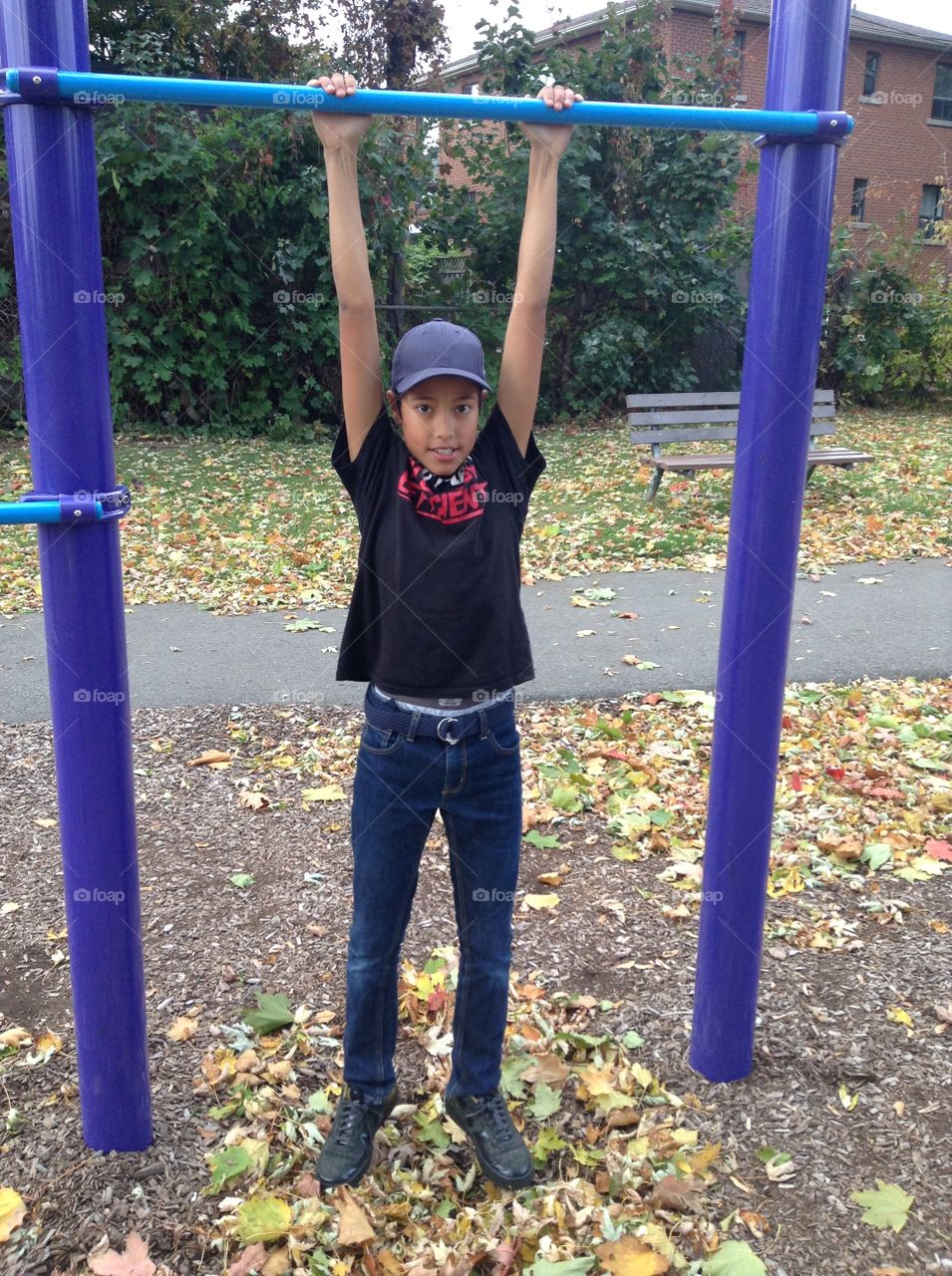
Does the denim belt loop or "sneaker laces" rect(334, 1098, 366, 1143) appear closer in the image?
the denim belt loop

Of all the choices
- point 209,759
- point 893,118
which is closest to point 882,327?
point 893,118

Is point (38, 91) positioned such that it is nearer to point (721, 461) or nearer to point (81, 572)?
point (81, 572)

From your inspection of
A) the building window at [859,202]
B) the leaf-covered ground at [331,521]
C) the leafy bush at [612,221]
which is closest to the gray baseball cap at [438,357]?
the leaf-covered ground at [331,521]

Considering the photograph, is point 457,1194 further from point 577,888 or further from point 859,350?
point 859,350

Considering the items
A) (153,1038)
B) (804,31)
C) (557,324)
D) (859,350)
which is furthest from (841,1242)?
(859,350)

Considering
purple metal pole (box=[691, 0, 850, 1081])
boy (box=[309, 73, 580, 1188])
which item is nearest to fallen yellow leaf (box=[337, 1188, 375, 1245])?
boy (box=[309, 73, 580, 1188])

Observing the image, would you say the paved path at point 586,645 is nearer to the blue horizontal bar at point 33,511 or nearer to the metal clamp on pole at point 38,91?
the blue horizontal bar at point 33,511

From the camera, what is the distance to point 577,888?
341 cm

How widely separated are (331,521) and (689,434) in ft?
10.7

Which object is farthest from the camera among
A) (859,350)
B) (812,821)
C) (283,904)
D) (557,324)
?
(859,350)

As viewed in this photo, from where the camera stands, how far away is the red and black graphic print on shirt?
204 centimetres

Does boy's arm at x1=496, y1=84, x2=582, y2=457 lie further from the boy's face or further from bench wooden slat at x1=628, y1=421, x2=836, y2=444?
bench wooden slat at x1=628, y1=421, x2=836, y2=444

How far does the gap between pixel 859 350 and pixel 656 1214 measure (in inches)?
642

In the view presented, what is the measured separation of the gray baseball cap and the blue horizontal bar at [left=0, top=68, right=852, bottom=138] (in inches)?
14.6
